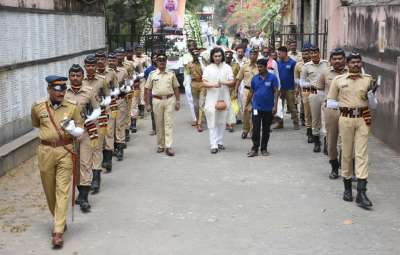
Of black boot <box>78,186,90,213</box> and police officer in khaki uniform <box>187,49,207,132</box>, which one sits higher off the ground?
police officer in khaki uniform <box>187,49,207,132</box>

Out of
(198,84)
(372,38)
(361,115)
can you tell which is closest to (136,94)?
(198,84)

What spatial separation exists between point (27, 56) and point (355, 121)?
6585 millimetres

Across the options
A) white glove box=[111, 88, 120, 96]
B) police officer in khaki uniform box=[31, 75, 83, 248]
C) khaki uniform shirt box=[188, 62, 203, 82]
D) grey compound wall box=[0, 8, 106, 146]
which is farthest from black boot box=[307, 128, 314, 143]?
police officer in khaki uniform box=[31, 75, 83, 248]

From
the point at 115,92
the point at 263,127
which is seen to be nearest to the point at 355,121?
the point at 263,127

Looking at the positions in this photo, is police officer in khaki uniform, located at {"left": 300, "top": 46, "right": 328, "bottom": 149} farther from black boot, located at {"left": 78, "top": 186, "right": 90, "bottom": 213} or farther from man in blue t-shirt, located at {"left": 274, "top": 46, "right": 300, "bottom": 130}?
black boot, located at {"left": 78, "top": 186, "right": 90, "bottom": 213}

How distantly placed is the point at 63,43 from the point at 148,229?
26.7 ft

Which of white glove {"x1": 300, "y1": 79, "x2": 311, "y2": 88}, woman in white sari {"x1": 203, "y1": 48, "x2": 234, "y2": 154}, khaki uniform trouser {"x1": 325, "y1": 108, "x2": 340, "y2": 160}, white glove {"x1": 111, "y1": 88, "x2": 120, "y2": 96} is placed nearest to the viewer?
khaki uniform trouser {"x1": 325, "y1": 108, "x2": 340, "y2": 160}

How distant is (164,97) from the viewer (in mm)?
11688

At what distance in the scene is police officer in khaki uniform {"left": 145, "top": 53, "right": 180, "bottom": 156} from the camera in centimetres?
1166

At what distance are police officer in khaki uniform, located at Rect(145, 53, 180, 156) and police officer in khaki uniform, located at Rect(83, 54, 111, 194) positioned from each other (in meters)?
2.11

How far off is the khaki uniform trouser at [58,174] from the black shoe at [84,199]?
106 cm

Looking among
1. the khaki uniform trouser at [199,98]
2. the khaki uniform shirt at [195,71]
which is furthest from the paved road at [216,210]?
the khaki uniform shirt at [195,71]

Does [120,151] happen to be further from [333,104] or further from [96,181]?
[333,104]

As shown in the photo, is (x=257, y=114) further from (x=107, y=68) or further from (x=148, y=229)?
(x=148, y=229)
